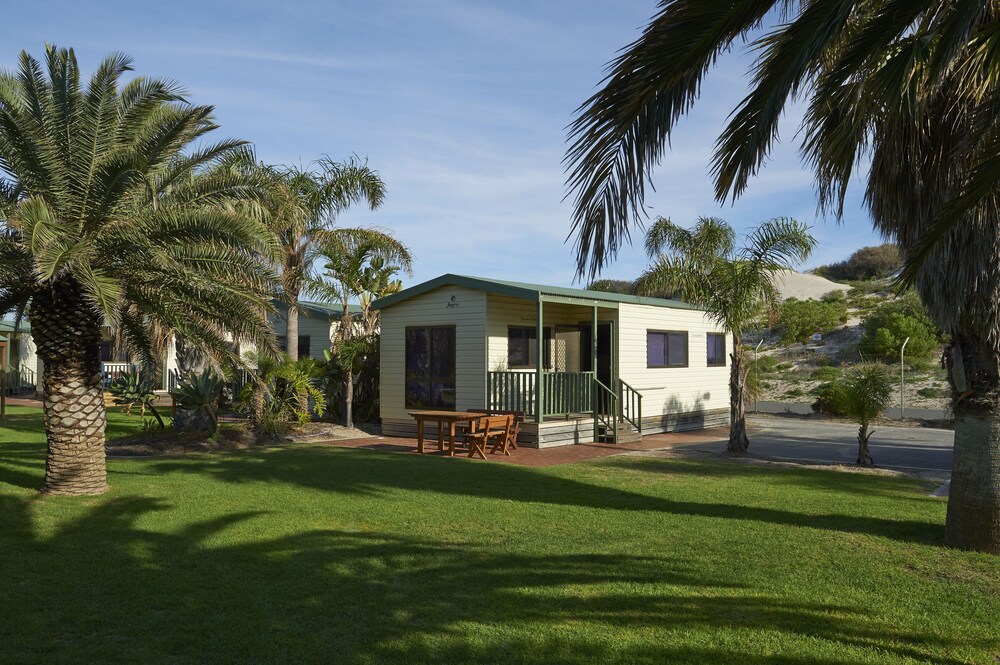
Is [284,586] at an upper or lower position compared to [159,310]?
lower

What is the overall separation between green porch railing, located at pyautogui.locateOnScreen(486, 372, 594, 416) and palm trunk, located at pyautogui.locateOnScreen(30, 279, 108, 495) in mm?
7842

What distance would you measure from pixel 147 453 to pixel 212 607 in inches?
364

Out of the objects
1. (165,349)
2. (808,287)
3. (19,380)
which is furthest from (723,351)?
(808,287)

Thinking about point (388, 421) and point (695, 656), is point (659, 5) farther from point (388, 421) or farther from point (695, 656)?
point (388, 421)

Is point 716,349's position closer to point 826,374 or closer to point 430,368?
point 430,368

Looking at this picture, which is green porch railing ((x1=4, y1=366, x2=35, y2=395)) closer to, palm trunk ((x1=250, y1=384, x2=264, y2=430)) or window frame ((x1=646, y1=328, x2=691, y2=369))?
palm trunk ((x1=250, y1=384, x2=264, y2=430))

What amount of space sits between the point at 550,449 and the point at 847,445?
6.31 m

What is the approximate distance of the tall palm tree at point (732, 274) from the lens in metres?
13.8

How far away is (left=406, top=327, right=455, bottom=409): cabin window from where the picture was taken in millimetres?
16266

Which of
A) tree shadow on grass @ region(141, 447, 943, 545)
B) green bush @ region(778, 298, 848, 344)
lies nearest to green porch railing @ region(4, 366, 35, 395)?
tree shadow on grass @ region(141, 447, 943, 545)

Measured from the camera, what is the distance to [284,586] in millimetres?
5484

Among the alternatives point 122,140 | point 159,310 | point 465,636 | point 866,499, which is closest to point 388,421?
point 159,310

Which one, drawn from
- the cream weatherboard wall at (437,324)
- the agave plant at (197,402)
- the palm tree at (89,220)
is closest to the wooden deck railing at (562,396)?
the cream weatherboard wall at (437,324)

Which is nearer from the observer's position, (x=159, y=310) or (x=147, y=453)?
(x=159, y=310)
